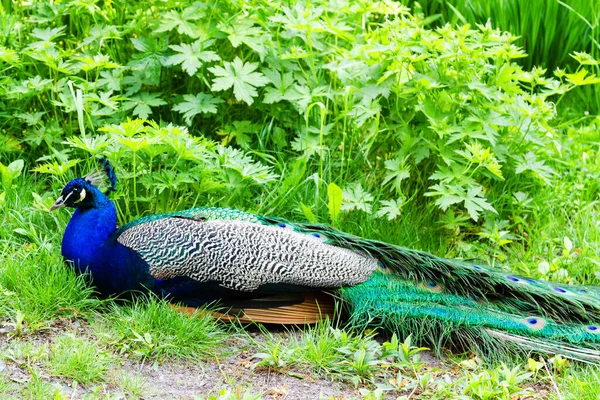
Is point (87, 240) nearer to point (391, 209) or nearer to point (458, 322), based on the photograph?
point (391, 209)

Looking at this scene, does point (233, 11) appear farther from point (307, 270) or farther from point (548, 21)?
point (548, 21)

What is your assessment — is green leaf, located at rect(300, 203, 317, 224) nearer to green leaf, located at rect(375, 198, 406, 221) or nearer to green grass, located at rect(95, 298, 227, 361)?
green leaf, located at rect(375, 198, 406, 221)

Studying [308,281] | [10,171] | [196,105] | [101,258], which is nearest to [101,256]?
[101,258]

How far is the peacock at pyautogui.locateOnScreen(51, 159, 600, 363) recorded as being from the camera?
3174mm

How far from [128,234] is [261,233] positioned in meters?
0.51

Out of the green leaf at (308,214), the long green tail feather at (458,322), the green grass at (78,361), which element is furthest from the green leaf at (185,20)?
the green grass at (78,361)

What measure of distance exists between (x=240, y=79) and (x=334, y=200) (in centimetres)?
71

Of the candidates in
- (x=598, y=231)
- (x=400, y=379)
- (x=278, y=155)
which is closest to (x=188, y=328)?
(x=400, y=379)

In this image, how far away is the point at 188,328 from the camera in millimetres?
3125

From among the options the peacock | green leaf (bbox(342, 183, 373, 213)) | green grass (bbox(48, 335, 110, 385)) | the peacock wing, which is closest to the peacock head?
the peacock

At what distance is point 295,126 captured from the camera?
420 cm

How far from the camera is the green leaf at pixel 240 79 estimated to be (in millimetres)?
3861

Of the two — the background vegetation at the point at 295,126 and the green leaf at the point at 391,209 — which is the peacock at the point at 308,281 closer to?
the background vegetation at the point at 295,126

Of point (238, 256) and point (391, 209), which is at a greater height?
point (238, 256)
